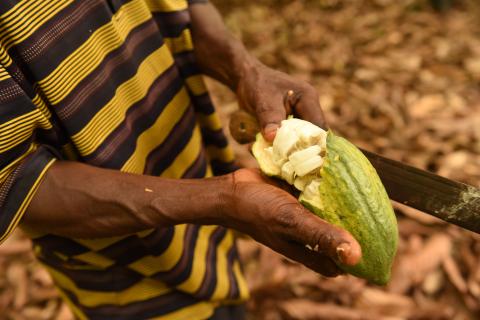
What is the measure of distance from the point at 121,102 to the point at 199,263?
47 centimetres

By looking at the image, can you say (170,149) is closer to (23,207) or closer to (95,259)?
(95,259)

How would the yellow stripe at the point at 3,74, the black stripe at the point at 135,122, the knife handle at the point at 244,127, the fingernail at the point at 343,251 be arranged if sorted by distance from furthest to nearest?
the knife handle at the point at 244,127 < the black stripe at the point at 135,122 < the yellow stripe at the point at 3,74 < the fingernail at the point at 343,251

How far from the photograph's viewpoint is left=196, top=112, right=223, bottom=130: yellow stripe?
4.99 ft

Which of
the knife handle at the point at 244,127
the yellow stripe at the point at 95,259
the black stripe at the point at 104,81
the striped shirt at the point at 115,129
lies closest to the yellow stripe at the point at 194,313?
the striped shirt at the point at 115,129

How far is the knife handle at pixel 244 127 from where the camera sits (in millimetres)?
1322

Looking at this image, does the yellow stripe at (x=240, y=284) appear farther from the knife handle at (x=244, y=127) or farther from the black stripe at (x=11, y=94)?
the black stripe at (x=11, y=94)

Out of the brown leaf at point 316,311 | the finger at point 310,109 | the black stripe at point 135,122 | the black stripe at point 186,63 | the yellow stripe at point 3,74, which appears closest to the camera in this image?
the yellow stripe at point 3,74

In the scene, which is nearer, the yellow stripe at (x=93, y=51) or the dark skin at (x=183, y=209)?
the dark skin at (x=183, y=209)

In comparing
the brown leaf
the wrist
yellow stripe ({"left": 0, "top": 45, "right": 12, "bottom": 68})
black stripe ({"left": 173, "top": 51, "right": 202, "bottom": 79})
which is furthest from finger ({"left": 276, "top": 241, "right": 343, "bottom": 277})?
the brown leaf

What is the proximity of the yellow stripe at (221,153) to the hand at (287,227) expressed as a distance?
2.03 feet

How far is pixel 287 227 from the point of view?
0.86 metres

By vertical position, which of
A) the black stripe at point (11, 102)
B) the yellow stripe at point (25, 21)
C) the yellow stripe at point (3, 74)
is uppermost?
the yellow stripe at point (25, 21)

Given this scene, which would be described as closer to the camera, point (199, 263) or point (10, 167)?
point (10, 167)

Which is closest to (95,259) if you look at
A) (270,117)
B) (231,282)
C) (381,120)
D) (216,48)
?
(231,282)
